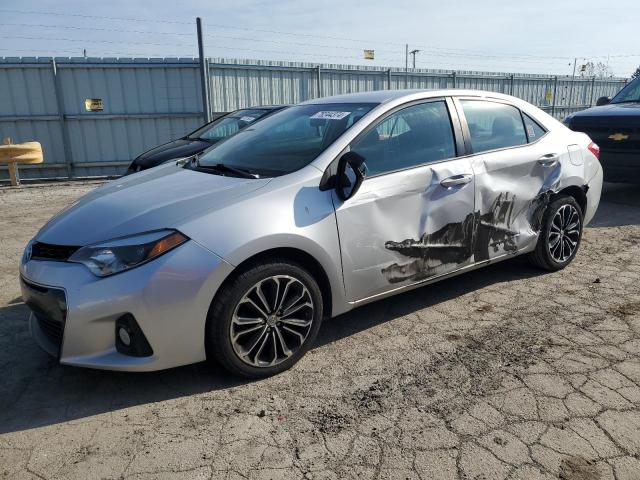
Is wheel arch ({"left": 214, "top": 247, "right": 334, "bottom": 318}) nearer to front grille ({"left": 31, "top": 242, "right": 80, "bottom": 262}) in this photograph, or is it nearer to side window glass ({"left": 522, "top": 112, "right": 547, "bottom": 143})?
front grille ({"left": 31, "top": 242, "right": 80, "bottom": 262})

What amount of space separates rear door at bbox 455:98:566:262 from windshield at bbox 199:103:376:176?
3.22 feet

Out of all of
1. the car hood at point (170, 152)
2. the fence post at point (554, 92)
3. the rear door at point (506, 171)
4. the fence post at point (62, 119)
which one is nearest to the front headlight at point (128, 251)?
the rear door at point (506, 171)

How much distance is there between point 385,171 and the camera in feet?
11.3

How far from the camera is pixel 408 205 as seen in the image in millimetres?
3486

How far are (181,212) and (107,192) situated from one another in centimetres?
94

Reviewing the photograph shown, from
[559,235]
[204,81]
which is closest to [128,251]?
[559,235]

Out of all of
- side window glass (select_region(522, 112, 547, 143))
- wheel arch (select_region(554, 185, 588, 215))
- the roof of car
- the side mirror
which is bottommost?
wheel arch (select_region(554, 185, 588, 215))

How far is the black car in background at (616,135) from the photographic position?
7160mm

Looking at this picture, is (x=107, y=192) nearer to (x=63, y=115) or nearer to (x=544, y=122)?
(x=544, y=122)

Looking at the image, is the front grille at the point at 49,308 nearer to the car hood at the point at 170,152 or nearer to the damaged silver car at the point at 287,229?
the damaged silver car at the point at 287,229

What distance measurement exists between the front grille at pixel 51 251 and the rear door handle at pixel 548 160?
3.59 metres

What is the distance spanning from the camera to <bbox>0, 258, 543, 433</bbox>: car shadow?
2803 millimetres

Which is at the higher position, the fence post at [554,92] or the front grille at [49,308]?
the fence post at [554,92]

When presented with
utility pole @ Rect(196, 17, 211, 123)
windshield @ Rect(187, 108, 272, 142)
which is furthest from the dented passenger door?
utility pole @ Rect(196, 17, 211, 123)
